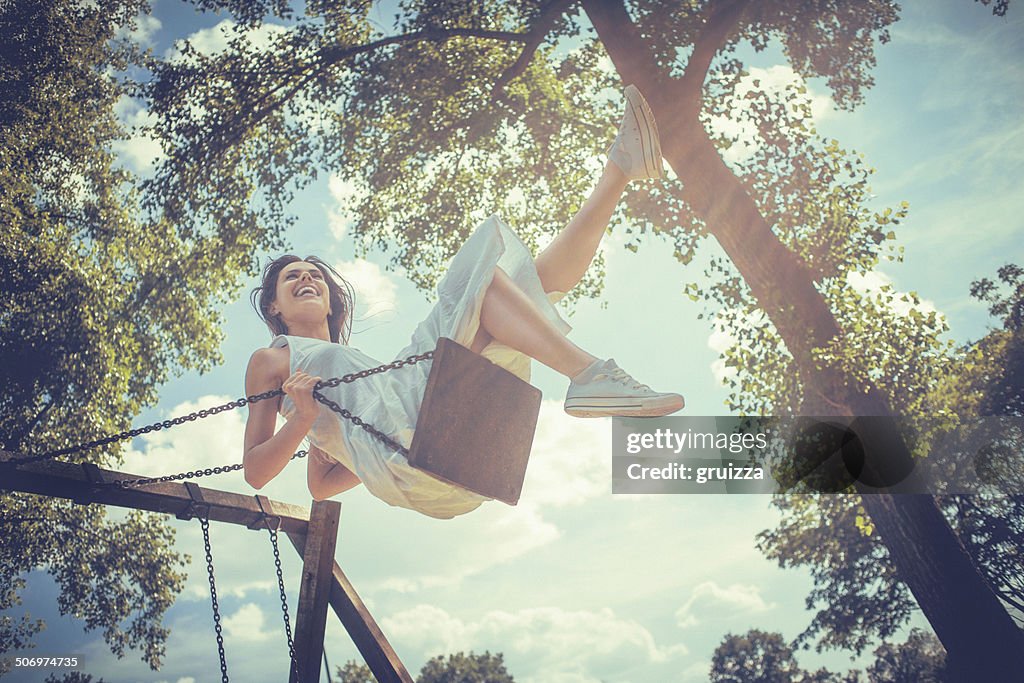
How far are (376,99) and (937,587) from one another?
5.75 metres

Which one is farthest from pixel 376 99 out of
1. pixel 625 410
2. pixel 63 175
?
pixel 625 410

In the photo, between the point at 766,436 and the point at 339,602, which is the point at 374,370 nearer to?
the point at 339,602

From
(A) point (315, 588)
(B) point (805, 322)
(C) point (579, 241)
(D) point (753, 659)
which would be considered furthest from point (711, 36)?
(D) point (753, 659)

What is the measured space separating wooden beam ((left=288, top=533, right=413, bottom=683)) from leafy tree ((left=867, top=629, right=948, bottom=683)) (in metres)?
11.5

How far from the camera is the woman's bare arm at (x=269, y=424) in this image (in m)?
2.42

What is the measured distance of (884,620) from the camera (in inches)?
472

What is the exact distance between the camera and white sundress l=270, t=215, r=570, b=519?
2.39m

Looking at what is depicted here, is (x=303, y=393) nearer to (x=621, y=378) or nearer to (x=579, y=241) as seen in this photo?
(x=621, y=378)

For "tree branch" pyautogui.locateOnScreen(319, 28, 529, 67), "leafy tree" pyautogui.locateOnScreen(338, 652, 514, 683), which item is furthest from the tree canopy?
"leafy tree" pyautogui.locateOnScreen(338, 652, 514, 683)

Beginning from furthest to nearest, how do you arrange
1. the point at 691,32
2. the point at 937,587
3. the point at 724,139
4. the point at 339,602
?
1. the point at 724,139
2. the point at 691,32
3. the point at 937,587
4. the point at 339,602

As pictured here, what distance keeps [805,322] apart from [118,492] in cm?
381

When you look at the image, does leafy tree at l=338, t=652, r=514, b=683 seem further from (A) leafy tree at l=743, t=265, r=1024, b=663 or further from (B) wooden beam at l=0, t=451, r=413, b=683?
(B) wooden beam at l=0, t=451, r=413, b=683

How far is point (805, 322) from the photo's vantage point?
4711mm

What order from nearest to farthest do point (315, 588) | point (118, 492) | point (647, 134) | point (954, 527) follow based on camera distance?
point (118, 492)
point (647, 134)
point (315, 588)
point (954, 527)
